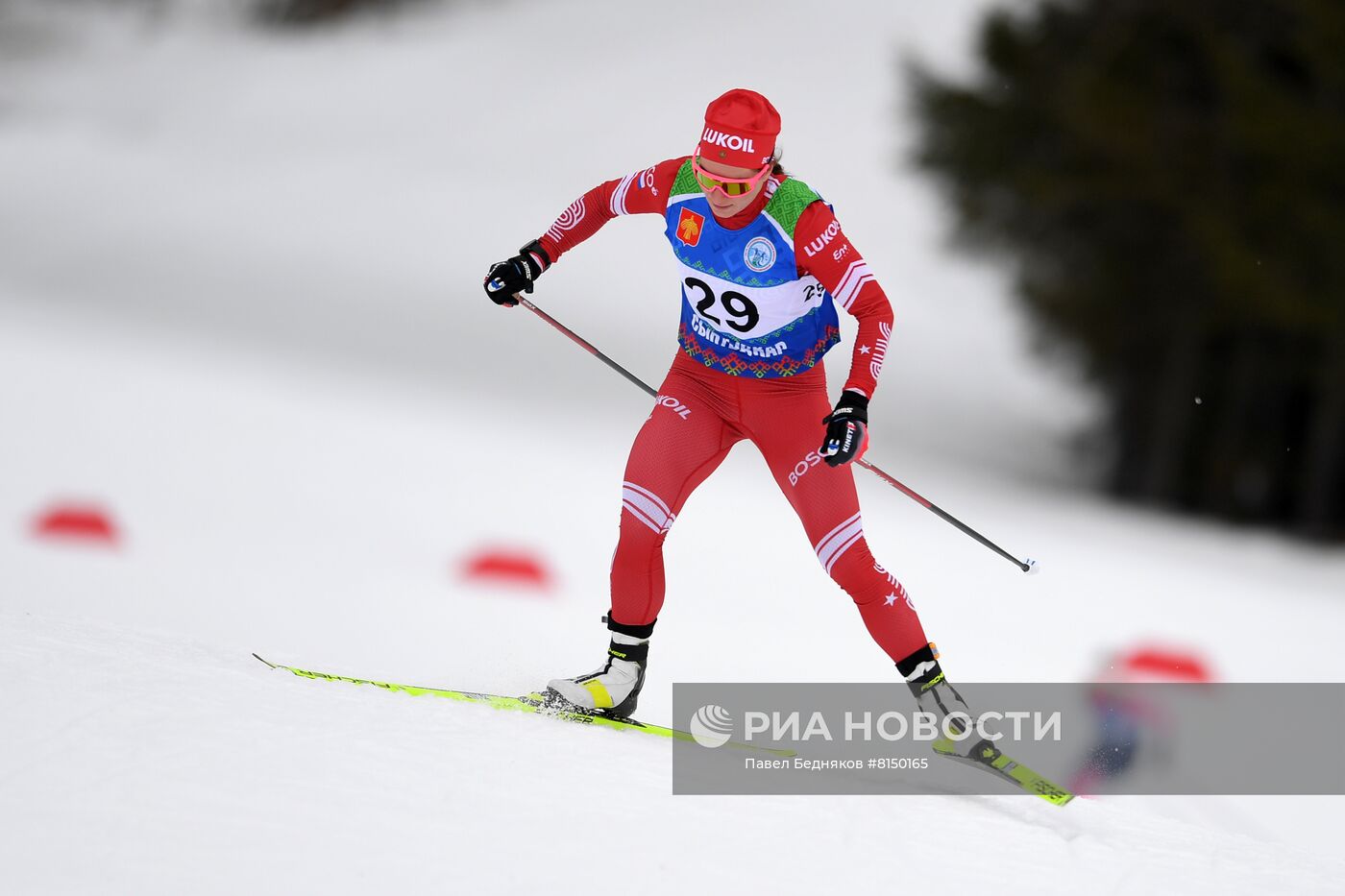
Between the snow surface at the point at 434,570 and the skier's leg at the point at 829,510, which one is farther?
the skier's leg at the point at 829,510

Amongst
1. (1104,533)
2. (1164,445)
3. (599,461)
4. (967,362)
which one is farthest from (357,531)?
(967,362)

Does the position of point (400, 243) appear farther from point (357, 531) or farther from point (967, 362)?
point (357, 531)

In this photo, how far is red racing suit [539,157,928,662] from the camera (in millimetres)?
3885

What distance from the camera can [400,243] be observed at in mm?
24984

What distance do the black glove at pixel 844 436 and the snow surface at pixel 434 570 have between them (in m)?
0.95

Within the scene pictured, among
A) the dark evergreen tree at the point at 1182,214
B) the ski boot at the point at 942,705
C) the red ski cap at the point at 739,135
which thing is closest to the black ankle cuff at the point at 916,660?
the ski boot at the point at 942,705

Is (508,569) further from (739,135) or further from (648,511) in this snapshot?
(739,135)

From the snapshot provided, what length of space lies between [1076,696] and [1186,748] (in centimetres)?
68

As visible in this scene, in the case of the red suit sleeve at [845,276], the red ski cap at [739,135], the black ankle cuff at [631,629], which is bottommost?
the black ankle cuff at [631,629]

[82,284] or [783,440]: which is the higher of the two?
[82,284]

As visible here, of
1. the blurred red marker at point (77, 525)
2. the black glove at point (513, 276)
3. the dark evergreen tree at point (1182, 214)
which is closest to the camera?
the black glove at point (513, 276)

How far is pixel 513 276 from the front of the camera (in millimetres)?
4316

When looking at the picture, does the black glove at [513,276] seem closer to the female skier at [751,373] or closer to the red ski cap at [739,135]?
the female skier at [751,373]

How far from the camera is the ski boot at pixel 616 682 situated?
13.6ft
